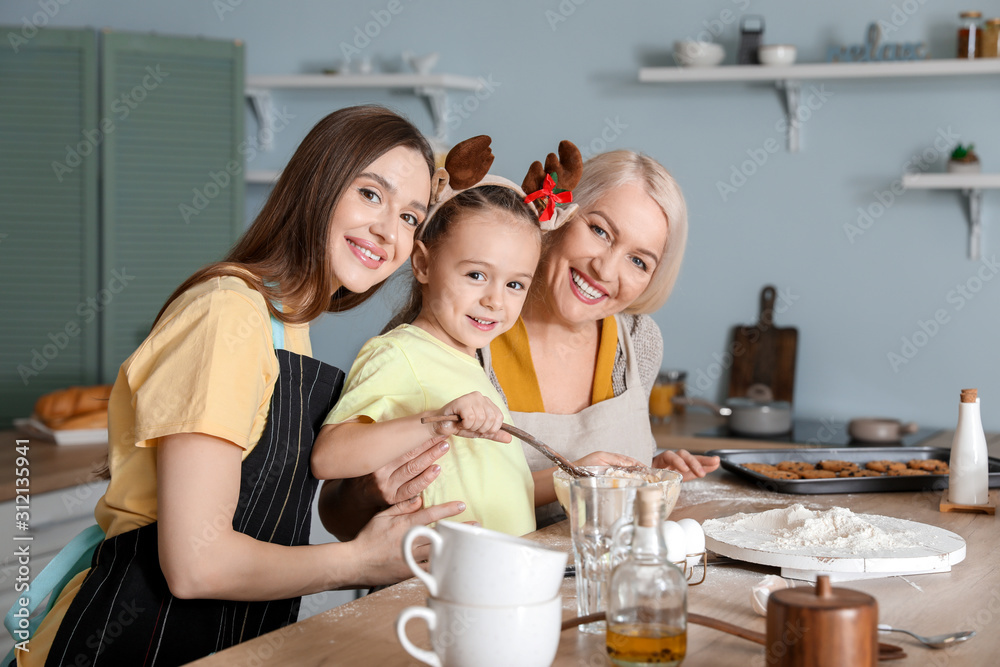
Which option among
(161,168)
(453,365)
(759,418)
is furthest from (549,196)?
(161,168)

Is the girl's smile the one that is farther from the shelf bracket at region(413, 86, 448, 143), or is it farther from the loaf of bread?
the shelf bracket at region(413, 86, 448, 143)

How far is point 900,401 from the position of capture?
3057 mm

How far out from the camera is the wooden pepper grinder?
74cm

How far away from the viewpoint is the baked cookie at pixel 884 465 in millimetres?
1710

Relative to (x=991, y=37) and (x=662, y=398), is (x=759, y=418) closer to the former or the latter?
(x=662, y=398)

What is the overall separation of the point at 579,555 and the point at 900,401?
8.01 ft

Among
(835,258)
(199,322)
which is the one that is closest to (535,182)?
(199,322)

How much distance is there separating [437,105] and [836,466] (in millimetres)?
2135

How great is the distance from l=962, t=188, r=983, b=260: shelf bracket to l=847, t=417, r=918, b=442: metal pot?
0.60 m

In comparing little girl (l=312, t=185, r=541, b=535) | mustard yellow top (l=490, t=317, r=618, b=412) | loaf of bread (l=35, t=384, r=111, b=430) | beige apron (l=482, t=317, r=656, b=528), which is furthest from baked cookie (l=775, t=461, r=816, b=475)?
loaf of bread (l=35, t=384, r=111, b=430)

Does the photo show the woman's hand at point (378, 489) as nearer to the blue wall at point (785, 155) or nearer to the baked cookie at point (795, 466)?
the baked cookie at point (795, 466)

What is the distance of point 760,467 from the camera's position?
181 centimetres

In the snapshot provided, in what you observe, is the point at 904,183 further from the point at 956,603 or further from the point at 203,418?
the point at 203,418

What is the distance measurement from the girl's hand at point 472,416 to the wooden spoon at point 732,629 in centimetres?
37
